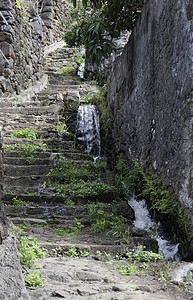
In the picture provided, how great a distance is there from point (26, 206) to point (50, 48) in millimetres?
11235

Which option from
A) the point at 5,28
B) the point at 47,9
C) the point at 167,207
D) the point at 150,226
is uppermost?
the point at 47,9

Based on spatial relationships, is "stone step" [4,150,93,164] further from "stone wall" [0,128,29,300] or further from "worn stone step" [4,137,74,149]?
"stone wall" [0,128,29,300]

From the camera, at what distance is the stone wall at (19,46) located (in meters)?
7.88

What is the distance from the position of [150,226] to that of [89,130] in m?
3.22

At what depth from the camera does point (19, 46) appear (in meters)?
8.57

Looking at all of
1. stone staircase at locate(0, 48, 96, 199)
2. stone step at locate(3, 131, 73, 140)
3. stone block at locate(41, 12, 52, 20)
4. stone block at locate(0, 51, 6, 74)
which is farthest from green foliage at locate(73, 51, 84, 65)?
stone step at locate(3, 131, 73, 140)

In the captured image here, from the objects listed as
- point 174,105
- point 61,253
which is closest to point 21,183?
point 61,253

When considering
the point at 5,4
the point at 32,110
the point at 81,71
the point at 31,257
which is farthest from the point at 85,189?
the point at 81,71

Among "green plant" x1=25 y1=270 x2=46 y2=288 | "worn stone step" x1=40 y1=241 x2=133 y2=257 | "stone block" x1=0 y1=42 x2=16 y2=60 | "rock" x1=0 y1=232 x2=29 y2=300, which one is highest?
"stone block" x1=0 y1=42 x2=16 y2=60

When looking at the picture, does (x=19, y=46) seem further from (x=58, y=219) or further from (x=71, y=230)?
(x=71, y=230)

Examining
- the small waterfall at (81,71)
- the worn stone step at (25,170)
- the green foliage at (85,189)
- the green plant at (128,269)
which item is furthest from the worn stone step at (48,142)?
the small waterfall at (81,71)

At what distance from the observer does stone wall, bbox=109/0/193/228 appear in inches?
110

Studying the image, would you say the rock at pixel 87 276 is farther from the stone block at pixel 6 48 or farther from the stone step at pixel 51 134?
the stone block at pixel 6 48

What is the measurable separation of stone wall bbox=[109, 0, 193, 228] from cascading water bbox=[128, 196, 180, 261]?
45cm
